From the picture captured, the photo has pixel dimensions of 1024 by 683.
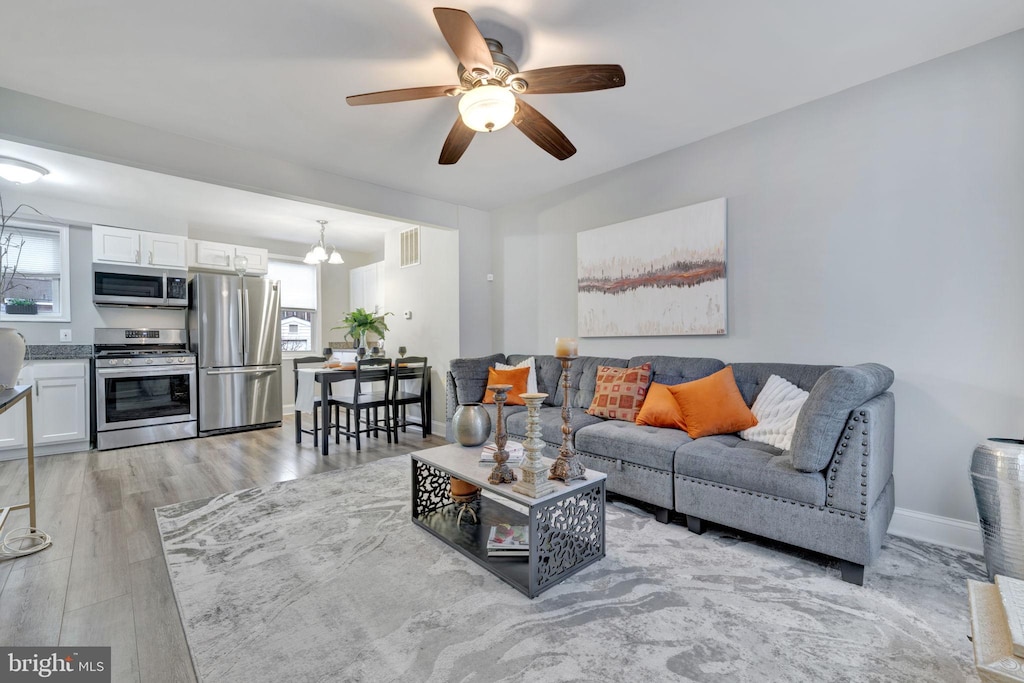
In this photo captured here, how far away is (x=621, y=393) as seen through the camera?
3156mm

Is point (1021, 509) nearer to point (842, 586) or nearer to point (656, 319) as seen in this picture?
point (842, 586)

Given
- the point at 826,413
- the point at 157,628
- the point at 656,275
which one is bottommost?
the point at 157,628

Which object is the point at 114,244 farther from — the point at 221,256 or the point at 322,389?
the point at 322,389

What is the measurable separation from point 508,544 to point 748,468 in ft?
4.00

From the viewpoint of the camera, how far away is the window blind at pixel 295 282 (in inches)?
248

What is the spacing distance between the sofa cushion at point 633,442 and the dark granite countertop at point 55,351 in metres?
4.82

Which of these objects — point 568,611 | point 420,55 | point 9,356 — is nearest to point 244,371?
point 9,356

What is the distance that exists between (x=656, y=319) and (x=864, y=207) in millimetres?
1420

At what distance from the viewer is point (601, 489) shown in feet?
6.83

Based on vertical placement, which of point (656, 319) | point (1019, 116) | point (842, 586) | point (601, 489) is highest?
point (1019, 116)

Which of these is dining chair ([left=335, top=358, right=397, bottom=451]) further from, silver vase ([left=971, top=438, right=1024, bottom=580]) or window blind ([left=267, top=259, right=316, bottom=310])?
silver vase ([left=971, top=438, right=1024, bottom=580])

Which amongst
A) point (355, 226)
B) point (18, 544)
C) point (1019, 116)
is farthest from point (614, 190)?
point (18, 544)

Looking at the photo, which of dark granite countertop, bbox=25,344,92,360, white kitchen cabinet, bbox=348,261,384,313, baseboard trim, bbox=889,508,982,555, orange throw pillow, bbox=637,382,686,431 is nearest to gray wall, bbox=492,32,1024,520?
baseboard trim, bbox=889,508,982,555

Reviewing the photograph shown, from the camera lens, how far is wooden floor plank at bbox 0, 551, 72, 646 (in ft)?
5.12
